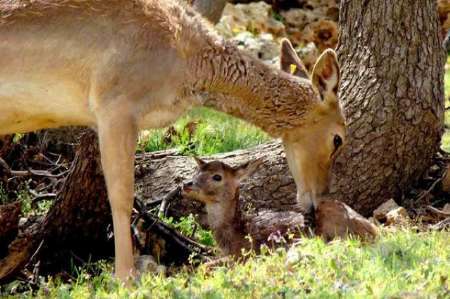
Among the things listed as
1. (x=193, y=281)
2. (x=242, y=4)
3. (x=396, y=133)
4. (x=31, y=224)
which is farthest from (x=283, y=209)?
(x=242, y=4)

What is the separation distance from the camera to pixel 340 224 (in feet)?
28.1

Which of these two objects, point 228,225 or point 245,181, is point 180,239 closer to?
point 228,225

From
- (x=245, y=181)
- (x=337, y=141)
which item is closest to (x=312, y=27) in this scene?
(x=245, y=181)

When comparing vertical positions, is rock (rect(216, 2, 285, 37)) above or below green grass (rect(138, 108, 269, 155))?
above

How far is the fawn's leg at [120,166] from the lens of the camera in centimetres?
827

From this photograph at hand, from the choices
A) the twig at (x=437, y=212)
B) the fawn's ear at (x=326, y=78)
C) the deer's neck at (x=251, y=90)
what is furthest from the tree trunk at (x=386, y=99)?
the deer's neck at (x=251, y=90)

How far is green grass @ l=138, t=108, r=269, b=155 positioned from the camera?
1220 cm

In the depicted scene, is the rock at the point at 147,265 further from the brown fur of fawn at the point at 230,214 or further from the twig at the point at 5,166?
the twig at the point at 5,166

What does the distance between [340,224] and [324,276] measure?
5.38 ft

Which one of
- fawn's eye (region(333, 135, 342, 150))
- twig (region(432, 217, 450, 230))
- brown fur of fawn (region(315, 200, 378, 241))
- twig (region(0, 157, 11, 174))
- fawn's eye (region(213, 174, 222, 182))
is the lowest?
twig (region(0, 157, 11, 174))

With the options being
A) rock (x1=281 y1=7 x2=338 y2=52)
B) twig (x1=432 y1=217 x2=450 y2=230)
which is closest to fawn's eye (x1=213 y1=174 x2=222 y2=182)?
twig (x1=432 y1=217 x2=450 y2=230)

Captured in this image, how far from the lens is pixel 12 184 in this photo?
11.0 metres

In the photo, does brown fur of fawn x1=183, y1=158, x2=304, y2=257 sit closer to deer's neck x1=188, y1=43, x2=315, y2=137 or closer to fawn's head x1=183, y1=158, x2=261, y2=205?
fawn's head x1=183, y1=158, x2=261, y2=205

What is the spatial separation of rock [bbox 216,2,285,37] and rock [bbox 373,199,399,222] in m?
9.25
